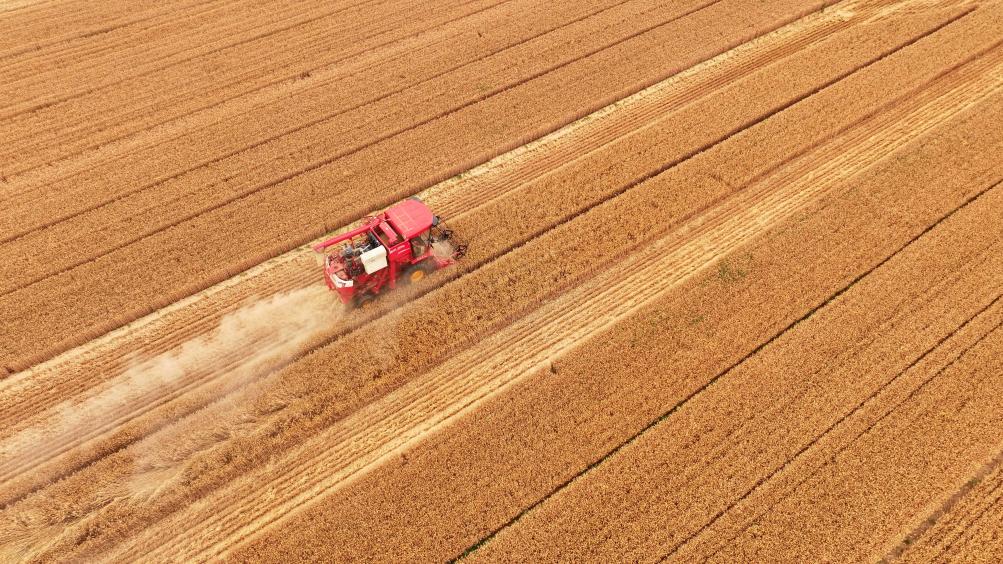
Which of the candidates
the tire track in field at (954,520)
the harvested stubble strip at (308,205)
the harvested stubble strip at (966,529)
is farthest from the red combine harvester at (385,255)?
the harvested stubble strip at (966,529)

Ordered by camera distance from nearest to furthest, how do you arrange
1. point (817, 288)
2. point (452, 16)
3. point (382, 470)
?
point (382, 470) → point (817, 288) → point (452, 16)

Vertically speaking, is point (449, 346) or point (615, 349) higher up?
point (449, 346)

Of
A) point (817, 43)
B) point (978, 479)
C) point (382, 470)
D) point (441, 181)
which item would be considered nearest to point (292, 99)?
point (441, 181)

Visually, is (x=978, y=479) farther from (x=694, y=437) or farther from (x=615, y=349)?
(x=615, y=349)

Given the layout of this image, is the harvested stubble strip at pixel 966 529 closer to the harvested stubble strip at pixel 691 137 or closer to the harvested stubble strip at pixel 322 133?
the harvested stubble strip at pixel 691 137

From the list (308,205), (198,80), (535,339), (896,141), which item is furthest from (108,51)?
(896,141)
